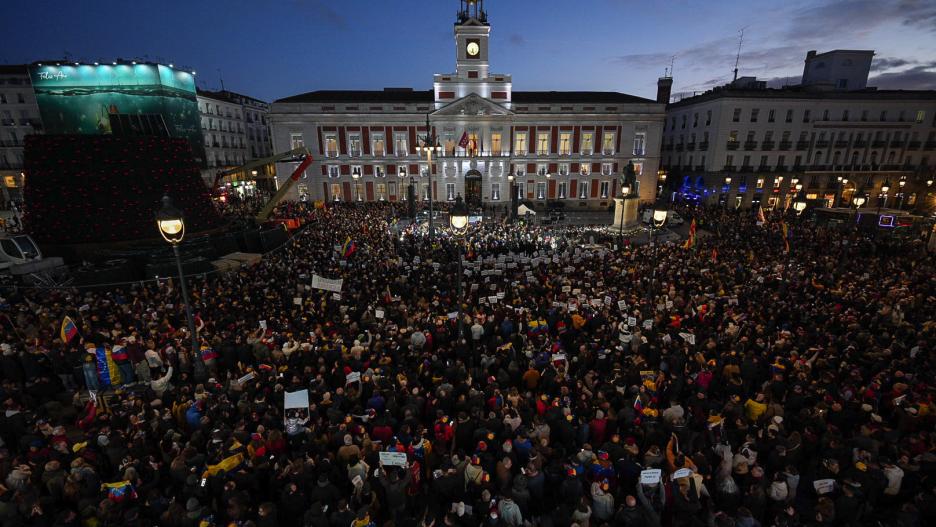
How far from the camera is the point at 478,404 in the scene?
7945 mm

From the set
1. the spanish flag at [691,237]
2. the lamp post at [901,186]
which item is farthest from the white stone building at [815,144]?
the spanish flag at [691,237]

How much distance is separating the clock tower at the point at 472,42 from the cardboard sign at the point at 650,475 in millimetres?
47243

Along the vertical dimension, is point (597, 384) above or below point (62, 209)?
below

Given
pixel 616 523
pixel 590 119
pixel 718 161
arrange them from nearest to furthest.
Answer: pixel 616 523, pixel 718 161, pixel 590 119

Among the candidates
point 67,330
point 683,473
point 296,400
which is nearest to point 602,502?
point 683,473

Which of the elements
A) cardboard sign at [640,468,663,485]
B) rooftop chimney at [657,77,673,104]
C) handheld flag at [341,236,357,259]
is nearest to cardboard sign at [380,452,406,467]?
cardboard sign at [640,468,663,485]

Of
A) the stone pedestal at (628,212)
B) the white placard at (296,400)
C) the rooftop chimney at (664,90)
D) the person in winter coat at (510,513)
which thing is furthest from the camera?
the rooftop chimney at (664,90)

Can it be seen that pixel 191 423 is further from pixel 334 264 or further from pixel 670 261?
pixel 670 261

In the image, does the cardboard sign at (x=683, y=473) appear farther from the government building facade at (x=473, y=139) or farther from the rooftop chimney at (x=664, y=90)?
the rooftop chimney at (x=664, y=90)

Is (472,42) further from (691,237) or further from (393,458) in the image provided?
(393,458)

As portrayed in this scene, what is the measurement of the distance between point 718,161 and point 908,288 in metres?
35.9

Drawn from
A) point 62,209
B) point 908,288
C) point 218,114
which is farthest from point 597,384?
point 218,114

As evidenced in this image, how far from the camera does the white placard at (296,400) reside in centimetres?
763

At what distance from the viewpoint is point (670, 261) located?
711 inches
